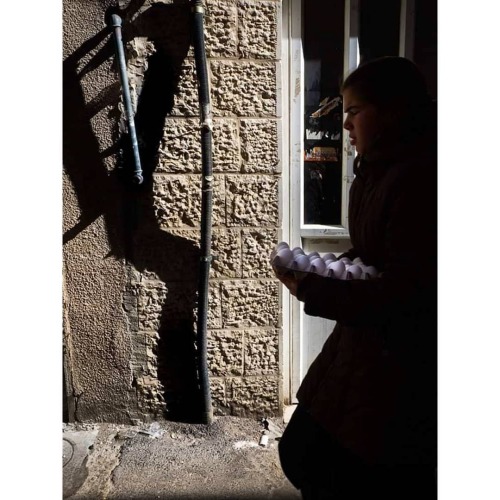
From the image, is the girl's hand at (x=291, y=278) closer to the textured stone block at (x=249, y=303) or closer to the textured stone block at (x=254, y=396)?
the textured stone block at (x=249, y=303)

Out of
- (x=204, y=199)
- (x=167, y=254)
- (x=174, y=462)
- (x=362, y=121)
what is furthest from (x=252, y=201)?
(x=362, y=121)

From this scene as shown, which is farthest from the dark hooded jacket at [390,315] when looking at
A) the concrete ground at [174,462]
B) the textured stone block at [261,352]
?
the textured stone block at [261,352]

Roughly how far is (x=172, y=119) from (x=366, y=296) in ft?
6.70

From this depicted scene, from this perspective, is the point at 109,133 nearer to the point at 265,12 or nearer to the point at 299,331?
the point at 265,12

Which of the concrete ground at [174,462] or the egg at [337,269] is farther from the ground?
the egg at [337,269]

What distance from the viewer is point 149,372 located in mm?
3330

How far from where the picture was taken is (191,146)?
3145mm

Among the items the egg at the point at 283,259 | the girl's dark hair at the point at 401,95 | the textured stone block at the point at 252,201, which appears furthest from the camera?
the textured stone block at the point at 252,201

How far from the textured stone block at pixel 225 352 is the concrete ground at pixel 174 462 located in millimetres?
314

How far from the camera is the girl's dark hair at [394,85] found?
1543 millimetres

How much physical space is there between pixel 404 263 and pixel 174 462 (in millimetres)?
2132

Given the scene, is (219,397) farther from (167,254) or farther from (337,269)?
(337,269)

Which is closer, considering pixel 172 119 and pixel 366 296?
pixel 366 296
